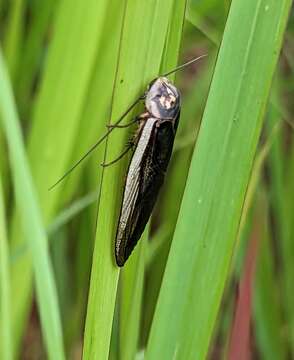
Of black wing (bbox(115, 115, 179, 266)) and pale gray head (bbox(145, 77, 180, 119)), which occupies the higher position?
pale gray head (bbox(145, 77, 180, 119))

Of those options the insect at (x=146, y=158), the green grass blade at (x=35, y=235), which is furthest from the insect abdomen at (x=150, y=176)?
the green grass blade at (x=35, y=235)

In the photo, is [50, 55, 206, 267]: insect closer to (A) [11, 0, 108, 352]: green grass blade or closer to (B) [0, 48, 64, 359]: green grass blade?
(B) [0, 48, 64, 359]: green grass blade

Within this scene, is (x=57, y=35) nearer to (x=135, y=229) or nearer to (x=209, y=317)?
(x=135, y=229)

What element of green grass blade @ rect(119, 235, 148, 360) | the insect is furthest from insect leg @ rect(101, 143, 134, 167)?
green grass blade @ rect(119, 235, 148, 360)

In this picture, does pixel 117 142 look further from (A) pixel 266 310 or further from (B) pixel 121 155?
(A) pixel 266 310

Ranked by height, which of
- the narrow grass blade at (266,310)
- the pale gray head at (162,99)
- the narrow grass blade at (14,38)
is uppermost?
the narrow grass blade at (14,38)

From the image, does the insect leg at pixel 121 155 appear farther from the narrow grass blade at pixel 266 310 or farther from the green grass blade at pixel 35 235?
the narrow grass blade at pixel 266 310

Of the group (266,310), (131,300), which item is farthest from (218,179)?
(266,310)
